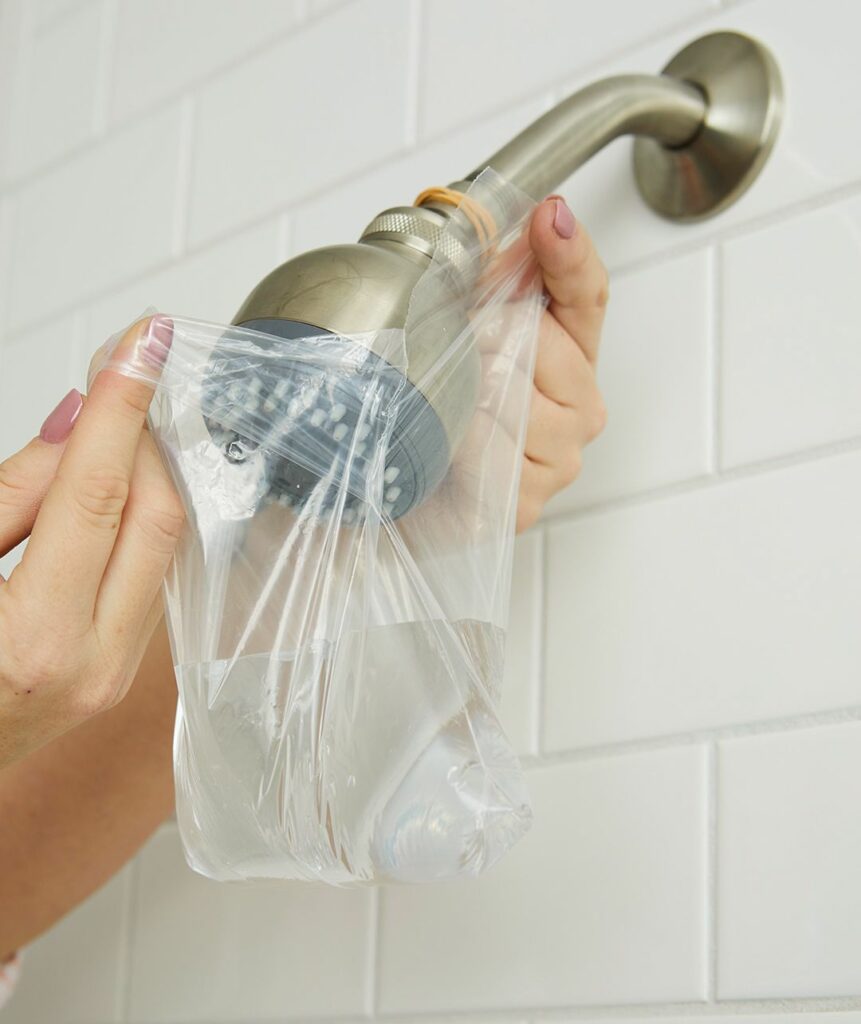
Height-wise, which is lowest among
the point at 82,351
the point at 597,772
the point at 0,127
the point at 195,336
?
the point at 597,772

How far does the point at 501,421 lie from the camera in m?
0.50

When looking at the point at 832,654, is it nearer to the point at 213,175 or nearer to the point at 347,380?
the point at 347,380

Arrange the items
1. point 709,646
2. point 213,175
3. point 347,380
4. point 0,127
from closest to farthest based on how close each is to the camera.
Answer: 1. point 347,380
2. point 709,646
3. point 213,175
4. point 0,127

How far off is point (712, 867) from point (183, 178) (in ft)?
1.72

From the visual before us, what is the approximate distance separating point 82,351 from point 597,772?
46 centimetres

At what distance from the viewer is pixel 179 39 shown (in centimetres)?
88

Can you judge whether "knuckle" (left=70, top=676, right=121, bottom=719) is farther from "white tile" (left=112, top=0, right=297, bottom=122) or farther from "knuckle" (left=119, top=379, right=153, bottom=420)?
"white tile" (left=112, top=0, right=297, bottom=122)

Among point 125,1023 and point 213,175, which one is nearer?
point 125,1023

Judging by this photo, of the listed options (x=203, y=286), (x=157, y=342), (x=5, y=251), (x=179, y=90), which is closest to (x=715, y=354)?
(x=157, y=342)

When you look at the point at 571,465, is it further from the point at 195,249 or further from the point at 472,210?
the point at 195,249

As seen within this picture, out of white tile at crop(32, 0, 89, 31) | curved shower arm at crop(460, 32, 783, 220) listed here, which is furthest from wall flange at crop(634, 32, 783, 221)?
white tile at crop(32, 0, 89, 31)

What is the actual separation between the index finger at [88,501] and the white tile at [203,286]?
12.7 inches

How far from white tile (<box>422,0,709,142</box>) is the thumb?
0.31 meters

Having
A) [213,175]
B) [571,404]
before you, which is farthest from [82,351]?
[571,404]
